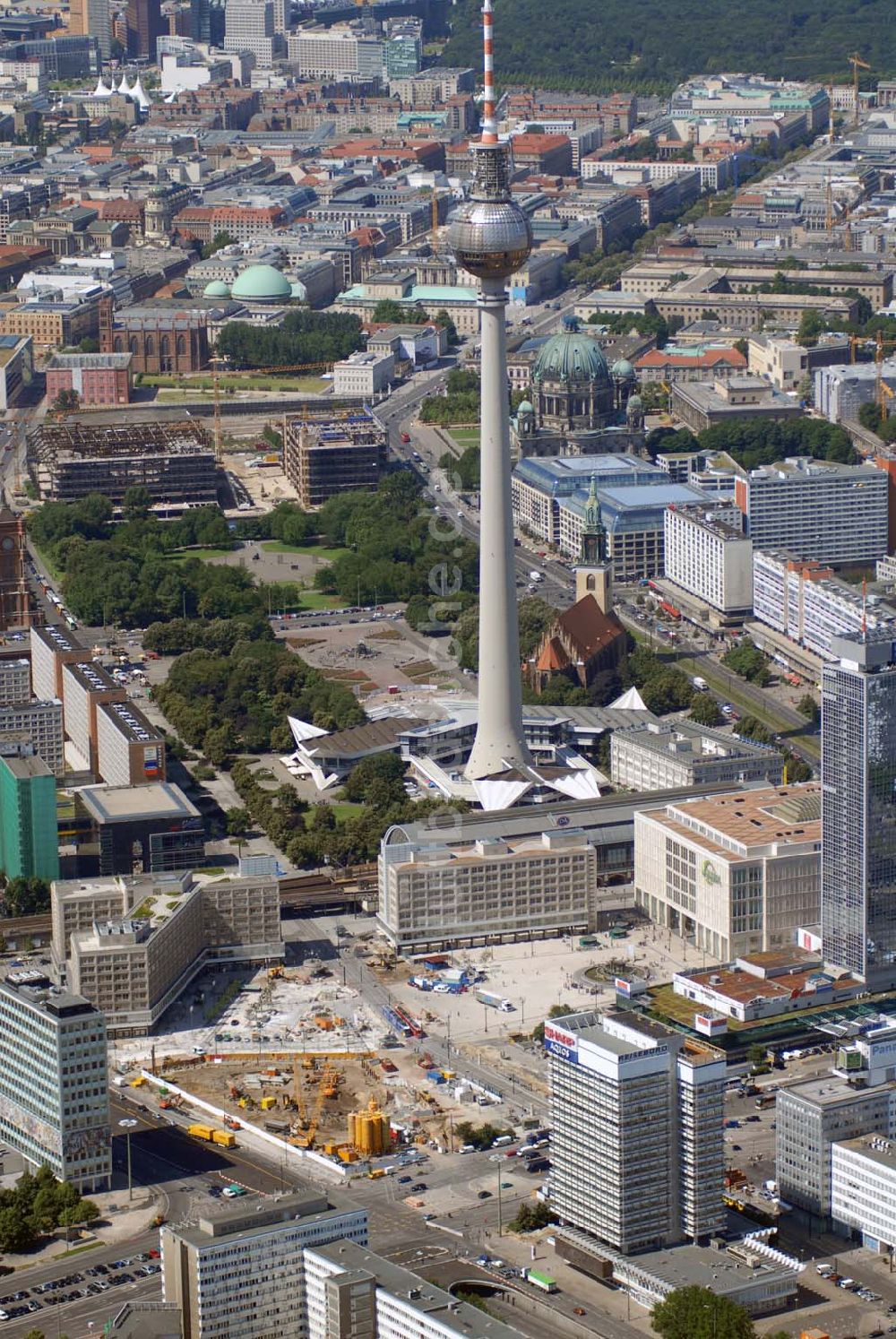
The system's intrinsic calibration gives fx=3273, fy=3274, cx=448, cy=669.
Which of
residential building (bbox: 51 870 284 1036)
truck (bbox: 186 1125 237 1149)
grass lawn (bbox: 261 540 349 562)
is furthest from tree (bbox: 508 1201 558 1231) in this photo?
grass lawn (bbox: 261 540 349 562)

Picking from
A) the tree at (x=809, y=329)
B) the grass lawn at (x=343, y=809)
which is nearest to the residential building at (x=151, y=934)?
the grass lawn at (x=343, y=809)

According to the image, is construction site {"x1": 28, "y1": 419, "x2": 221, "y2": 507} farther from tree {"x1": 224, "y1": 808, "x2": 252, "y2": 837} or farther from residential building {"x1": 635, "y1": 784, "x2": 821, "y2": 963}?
residential building {"x1": 635, "y1": 784, "x2": 821, "y2": 963}

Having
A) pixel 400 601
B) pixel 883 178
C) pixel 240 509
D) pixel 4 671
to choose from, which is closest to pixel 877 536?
pixel 400 601

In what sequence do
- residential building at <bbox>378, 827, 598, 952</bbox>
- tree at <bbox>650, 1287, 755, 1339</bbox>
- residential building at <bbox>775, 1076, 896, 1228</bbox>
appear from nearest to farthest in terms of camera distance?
tree at <bbox>650, 1287, 755, 1339</bbox>, residential building at <bbox>775, 1076, 896, 1228</bbox>, residential building at <bbox>378, 827, 598, 952</bbox>

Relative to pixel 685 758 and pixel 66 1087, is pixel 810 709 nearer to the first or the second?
pixel 685 758

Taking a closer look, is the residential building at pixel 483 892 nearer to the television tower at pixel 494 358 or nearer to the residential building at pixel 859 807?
the residential building at pixel 859 807

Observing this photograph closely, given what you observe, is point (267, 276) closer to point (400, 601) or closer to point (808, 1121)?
point (400, 601)

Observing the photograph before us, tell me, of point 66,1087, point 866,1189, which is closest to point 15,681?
point 66,1087
